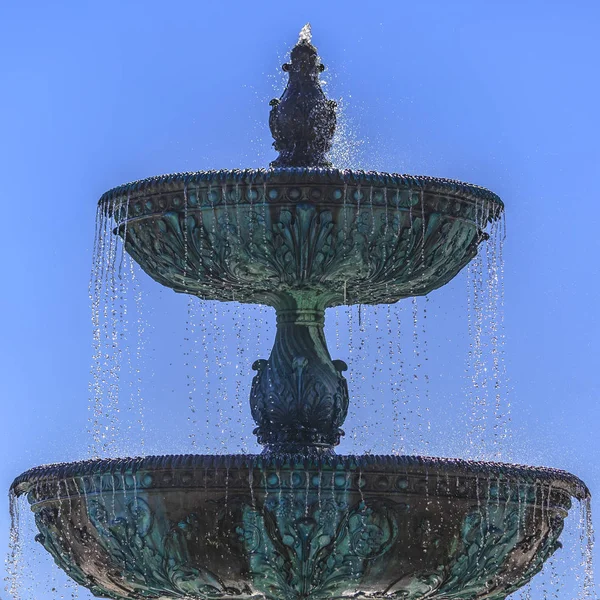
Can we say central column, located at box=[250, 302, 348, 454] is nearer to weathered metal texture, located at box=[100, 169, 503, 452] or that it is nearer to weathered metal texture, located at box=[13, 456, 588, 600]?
weathered metal texture, located at box=[100, 169, 503, 452]

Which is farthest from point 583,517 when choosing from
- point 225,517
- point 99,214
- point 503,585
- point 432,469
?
point 99,214

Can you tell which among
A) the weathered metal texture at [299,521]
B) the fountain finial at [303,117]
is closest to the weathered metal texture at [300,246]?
the fountain finial at [303,117]

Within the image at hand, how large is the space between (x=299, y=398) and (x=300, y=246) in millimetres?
1399

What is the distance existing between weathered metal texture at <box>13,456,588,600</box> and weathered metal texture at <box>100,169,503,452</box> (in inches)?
65.9

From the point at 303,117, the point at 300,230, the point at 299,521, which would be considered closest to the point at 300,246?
the point at 300,230

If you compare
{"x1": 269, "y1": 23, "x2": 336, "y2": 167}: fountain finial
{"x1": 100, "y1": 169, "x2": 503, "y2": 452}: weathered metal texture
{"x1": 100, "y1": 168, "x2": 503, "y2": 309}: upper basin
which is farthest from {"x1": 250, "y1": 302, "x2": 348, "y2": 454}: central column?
{"x1": 269, "y1": 23, "x2": 336, "y2": 167}: fountain finial

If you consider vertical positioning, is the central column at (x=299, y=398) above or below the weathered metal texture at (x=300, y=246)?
below

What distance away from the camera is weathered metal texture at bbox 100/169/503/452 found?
17047 mm

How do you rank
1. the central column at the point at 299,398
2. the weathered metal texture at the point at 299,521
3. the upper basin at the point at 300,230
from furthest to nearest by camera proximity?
the central column at the point at 299,398, the upper basin at the point at 300,230, the weathered metal texture at the point at 299,521

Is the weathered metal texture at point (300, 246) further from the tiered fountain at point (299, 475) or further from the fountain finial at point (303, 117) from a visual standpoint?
the fountain finial at point (303, 117)

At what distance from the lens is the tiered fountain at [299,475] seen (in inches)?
638

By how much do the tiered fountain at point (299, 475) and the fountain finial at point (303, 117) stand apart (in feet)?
0.23

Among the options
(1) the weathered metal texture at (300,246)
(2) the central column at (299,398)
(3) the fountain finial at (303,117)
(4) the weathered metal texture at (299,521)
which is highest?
(3) the fountain finial at (303,117)

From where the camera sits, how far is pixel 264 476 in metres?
16.1
